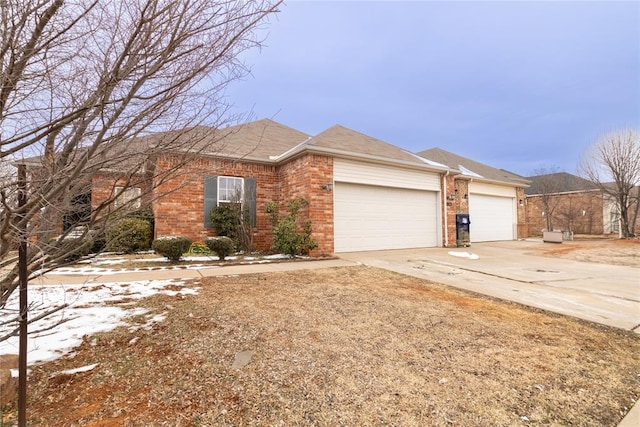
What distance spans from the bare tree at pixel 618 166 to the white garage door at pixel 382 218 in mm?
11949

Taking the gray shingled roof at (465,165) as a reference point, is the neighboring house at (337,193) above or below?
below

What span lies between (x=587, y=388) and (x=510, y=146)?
139 ft

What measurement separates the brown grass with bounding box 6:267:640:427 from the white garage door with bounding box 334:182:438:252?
5971 mm

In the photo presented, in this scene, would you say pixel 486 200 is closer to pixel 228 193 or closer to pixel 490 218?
pixel 490 218

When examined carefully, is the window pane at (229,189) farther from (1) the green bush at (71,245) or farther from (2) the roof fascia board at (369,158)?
(1) the green bush at (71,245)

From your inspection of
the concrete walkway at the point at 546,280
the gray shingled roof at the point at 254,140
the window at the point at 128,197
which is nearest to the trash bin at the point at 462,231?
the concrete walkway at the point at 546,280

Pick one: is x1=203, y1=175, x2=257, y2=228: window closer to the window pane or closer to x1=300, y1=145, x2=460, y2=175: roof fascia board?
the window pane

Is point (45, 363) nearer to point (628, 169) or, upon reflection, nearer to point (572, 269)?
point (572, 269)

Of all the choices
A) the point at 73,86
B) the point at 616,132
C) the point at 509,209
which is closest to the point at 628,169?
the point at 616,132

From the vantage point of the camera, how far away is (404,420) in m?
1.85

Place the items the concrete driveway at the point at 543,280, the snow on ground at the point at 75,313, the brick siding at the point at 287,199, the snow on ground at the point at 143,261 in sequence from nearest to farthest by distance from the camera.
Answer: the snow on ground at the point at 75,313 → the concrete driveway at the point at 543,280 → the snow on ground at the point at 143,261 → the brick siding at the point at 287,199

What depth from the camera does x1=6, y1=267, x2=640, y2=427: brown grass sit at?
191 centimetres

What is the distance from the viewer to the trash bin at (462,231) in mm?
12141

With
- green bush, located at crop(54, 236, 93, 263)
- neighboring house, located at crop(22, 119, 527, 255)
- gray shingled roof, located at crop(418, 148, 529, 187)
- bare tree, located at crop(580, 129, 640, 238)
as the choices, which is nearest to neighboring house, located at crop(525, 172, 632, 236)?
bare tree, located at crop(580, 129, 640, 238)
